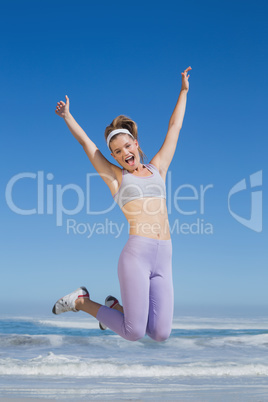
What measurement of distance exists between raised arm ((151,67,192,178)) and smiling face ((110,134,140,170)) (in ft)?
0.93

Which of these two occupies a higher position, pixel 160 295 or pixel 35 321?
pixel 160 295

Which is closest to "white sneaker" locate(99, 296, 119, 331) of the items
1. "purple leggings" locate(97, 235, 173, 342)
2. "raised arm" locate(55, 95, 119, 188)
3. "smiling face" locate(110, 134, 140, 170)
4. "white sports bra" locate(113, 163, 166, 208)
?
"purple leggings" locate(97, 235, 173, 342)

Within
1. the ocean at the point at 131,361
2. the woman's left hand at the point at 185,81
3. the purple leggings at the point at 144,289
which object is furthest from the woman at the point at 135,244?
the ocean at the point at 131,361

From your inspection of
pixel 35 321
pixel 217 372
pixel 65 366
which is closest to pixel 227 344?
pixel 217 372

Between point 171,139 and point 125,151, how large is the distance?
527mm

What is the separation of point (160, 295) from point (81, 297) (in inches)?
28.5

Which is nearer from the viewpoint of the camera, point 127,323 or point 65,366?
point 127,323

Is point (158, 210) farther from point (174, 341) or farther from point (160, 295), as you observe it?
point (174, 341)

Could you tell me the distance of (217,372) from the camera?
31.2ft

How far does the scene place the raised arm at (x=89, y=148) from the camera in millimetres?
4156

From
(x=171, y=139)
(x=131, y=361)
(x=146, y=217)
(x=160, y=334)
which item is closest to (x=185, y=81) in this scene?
(x=171, y=139)

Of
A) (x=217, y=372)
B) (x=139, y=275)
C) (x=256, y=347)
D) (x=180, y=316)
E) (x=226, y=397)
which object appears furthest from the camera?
(x=180, y=316)

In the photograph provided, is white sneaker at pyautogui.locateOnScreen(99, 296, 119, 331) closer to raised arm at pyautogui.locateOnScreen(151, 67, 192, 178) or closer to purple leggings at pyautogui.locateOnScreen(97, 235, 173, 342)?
purple leggings at pyautogui.locateOnScreen(97, 235, 173, 342)

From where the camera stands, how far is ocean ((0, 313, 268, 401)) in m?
7.24
